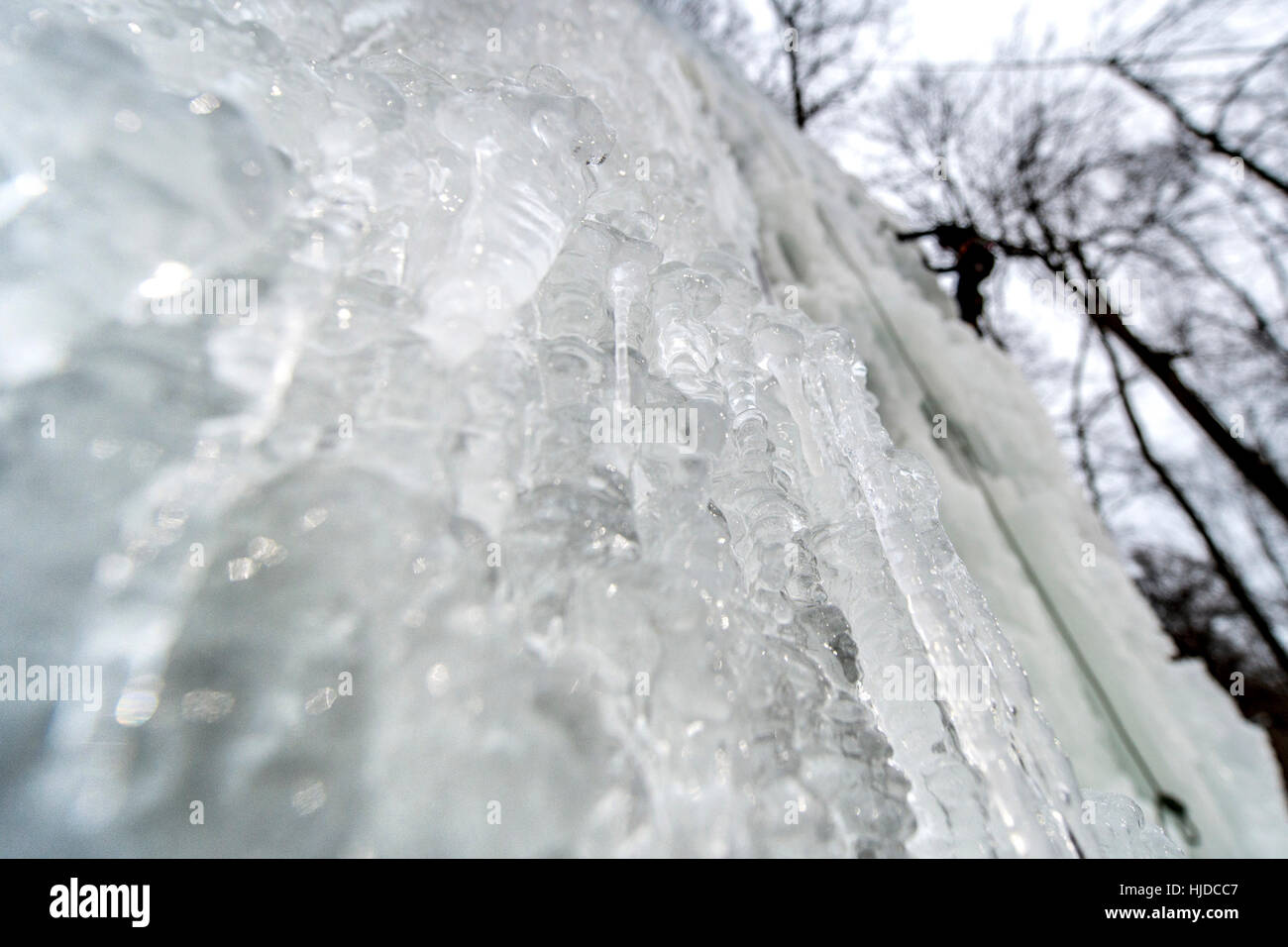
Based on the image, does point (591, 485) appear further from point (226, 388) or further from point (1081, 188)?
point (1081, 188)

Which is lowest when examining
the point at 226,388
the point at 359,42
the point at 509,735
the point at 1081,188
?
the point at 509,735

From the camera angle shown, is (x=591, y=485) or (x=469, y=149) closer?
(x=591, y=485)

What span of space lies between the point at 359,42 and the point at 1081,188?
8949 mm

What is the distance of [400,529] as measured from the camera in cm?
62

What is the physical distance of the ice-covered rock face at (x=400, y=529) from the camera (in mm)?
502

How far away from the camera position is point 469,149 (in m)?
A: 0.85

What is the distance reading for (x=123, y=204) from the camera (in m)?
0.63

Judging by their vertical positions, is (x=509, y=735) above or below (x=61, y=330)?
below

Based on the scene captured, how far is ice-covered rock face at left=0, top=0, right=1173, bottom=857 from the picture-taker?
0.50 m

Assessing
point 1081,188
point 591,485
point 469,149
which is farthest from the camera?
point 1081,188

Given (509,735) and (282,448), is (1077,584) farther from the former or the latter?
(282,448)

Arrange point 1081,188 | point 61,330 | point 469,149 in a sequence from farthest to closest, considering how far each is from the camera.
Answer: point 1081,188, point 469,149, point 61,330

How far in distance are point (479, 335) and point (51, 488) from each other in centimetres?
42
